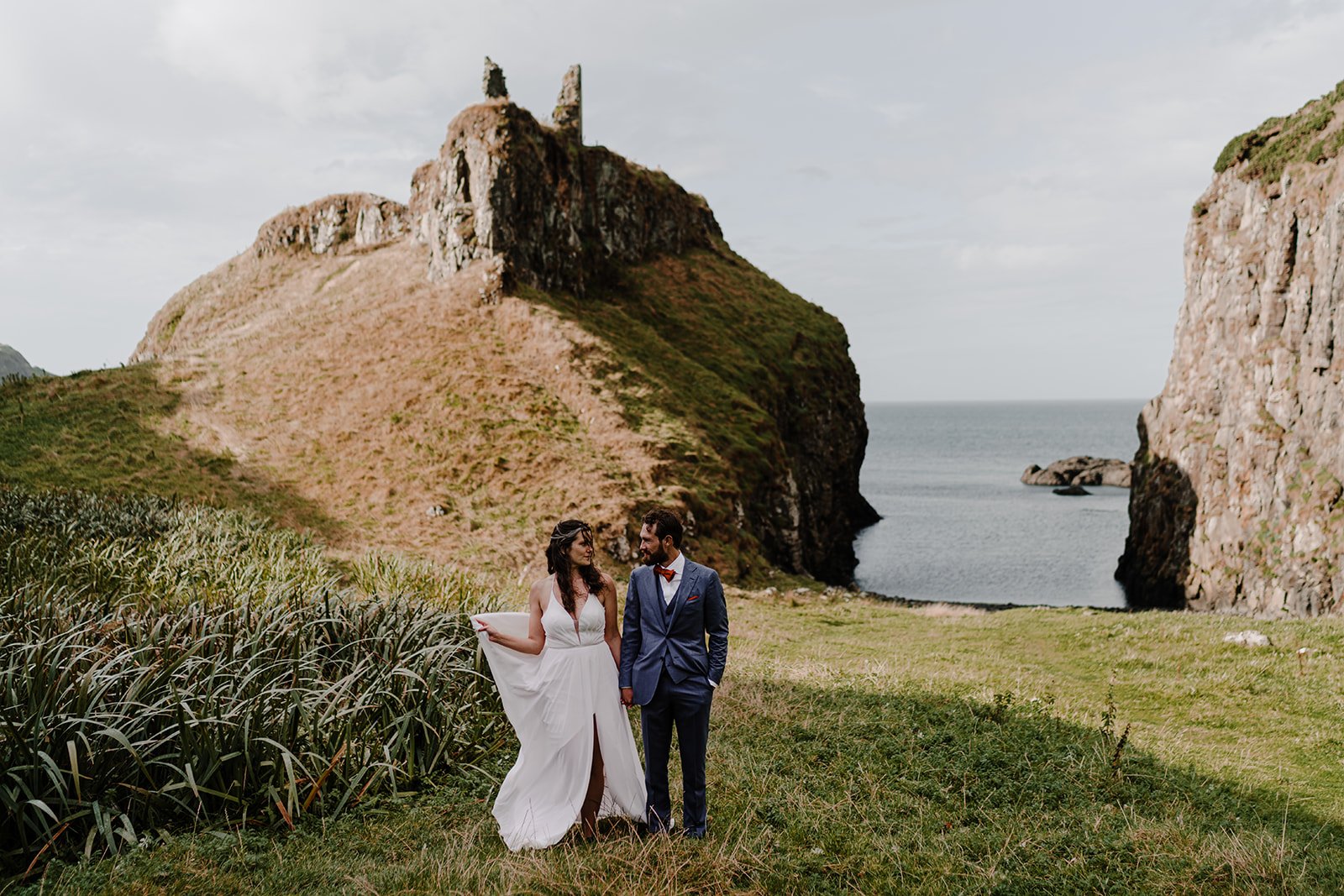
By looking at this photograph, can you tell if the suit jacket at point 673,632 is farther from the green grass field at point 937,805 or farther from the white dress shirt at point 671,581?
the green grass field at point 937,805

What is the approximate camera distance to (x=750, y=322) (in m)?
54.6

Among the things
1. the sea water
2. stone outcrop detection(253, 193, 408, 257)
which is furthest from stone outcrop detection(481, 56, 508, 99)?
the sea water

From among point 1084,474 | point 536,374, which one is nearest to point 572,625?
point 536,374

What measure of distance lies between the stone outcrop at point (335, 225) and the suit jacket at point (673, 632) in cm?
6157

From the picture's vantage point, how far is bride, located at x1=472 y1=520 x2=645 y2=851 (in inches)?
248

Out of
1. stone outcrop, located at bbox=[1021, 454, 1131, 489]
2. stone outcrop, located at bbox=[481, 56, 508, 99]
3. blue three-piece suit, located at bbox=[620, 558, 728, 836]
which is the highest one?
stone outcrop, located at bbox=[481, 56, 508, 99]

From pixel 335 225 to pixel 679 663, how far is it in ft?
226

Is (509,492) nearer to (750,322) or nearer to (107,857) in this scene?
(107,857)

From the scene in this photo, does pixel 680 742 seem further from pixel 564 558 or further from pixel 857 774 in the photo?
pixel 857 774

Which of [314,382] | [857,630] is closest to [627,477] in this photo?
[857,630]

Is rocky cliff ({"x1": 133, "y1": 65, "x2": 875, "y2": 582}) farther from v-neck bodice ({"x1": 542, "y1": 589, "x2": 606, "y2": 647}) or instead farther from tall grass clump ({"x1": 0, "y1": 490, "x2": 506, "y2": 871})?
v-neck bodice ({"x1": 542, "y1": 589, "x2": 606, "y2": 647})

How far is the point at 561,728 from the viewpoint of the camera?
20.7ft

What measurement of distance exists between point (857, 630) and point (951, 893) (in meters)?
15.5

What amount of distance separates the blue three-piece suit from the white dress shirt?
23mm
